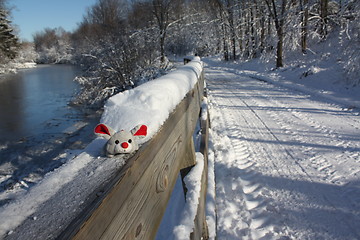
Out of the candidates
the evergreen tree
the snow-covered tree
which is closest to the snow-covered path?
the evergreen tree

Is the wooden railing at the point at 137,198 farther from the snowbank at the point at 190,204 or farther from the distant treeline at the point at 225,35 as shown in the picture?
the distant treeline at the point at 225,35

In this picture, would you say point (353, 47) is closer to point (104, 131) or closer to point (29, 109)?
point (104, 131)

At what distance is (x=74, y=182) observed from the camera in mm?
851

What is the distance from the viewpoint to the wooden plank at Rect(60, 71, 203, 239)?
→ 664 millimetres

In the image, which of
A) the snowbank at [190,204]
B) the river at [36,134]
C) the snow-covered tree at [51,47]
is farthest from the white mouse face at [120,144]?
the snow-covered tree at [51,47]

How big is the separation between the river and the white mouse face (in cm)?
539

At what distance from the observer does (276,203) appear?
2.95m

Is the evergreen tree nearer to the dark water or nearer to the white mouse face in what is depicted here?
the dark water

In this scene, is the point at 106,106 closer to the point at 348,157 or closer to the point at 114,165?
the point at 114,165

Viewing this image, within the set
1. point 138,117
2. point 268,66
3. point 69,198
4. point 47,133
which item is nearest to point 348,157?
point 138,117

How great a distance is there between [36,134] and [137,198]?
10843 mm

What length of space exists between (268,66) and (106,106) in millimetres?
19520

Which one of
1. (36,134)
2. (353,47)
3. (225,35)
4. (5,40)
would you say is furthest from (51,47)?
(353,47)

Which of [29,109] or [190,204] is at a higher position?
[190,204]
